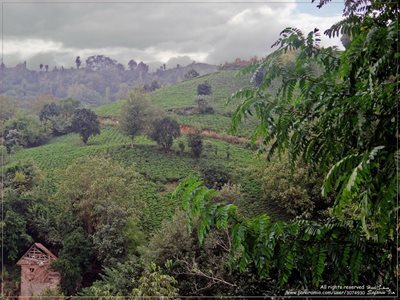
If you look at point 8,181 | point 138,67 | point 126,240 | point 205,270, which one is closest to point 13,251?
point 126,240

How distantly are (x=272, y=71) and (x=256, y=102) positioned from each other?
0.93ft

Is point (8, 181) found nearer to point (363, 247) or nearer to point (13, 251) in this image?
point (13, 251)

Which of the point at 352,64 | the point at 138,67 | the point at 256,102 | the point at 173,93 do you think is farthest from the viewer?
the point at 138,67

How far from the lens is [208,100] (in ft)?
173

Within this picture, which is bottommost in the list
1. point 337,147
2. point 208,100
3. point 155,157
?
point 155,157

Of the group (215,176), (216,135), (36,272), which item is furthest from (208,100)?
(36,272)

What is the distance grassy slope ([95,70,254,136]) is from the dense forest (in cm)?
50

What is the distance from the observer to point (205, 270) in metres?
11.0

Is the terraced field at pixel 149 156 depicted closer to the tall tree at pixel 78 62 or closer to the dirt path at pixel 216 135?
the dirt path at pixel 216 135

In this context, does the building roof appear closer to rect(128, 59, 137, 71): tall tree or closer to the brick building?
the brick building

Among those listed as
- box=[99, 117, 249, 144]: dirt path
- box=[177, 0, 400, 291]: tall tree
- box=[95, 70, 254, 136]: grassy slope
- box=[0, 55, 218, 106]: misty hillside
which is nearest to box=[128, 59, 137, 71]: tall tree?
box=[0, 55, 218, 106]: misty hillside

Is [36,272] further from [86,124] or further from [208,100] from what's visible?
[208,100]

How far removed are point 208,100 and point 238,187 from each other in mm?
36069

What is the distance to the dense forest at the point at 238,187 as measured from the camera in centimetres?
203
